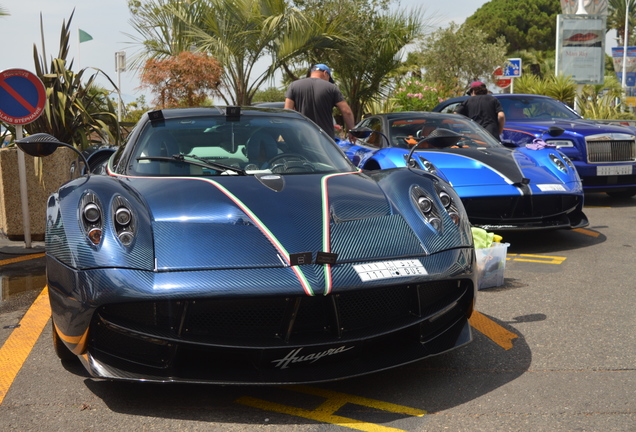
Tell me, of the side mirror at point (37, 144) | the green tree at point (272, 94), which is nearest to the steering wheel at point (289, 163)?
the side mirror at point (37, 144)

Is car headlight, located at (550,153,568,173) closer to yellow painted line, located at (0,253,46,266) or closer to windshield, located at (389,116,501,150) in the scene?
windshield, located at (389,116,501,150)

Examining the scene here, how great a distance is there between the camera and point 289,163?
13.3 feet

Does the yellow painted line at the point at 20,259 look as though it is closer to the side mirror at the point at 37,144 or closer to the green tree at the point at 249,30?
the side mirror at the point at 37,144

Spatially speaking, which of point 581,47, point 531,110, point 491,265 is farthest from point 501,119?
point 581,47

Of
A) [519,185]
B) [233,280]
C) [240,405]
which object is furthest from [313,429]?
[519,185]

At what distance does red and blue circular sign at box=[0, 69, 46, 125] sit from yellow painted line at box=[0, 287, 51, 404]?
2.57m

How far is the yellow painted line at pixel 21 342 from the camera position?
3.30 metres

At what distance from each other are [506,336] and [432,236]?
0.94 metres

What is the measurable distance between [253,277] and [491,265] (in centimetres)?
254

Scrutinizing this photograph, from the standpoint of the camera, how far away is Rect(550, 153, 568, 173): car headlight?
21.3 ft

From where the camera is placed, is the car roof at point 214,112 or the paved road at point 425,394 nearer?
the paved road at point 425,394

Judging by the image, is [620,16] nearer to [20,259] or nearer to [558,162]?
[558,162]

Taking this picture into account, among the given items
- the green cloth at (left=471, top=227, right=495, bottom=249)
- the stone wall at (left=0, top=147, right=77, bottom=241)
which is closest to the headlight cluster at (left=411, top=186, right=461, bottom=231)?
the green cloth at (left=471, top=227, right=495, bottom=249)

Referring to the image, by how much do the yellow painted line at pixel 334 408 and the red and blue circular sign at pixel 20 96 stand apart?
478 centimetres
